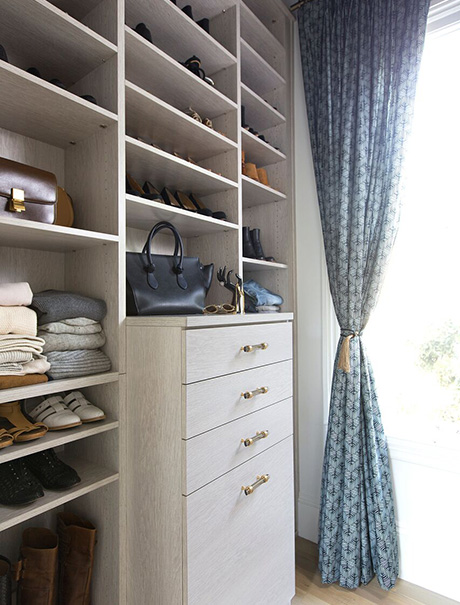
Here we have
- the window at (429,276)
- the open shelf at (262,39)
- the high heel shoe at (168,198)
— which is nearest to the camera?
the high heel shoe at (168,198)

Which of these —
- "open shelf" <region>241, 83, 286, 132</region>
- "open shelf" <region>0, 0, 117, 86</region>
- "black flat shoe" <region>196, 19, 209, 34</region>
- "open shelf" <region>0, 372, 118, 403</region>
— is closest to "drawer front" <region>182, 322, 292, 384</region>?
"open shelf" <region>0, 372, 118, 403</region>

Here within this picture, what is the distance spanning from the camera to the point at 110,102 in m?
1.22

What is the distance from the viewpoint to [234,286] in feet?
5.49

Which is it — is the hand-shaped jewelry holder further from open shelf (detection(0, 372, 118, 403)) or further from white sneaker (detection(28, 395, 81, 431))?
white sneaker (detection(28, 395, 81, 431))

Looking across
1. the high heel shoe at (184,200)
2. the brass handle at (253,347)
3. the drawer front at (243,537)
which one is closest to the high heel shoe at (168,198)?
the high heel shoe at (184,200)

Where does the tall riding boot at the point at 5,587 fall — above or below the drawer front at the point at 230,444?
below

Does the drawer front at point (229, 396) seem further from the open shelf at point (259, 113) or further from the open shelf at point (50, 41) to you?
the open shelf at point (259, 113)

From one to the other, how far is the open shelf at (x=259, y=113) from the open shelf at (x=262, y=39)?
271mm

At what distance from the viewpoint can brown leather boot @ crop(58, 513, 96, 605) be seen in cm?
119

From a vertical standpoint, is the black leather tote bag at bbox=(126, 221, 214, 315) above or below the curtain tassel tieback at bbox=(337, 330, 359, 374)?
above

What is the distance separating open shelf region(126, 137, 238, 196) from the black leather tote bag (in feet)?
0.81

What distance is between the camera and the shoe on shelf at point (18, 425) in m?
1.00

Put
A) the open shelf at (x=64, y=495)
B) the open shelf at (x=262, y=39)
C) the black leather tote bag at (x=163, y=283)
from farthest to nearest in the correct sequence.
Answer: the open shelf at (x=262, y=39)
the black leather tote bag at (x=163, y=283)
the open shelf at (x=64, y=495)

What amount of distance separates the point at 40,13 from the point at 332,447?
1958mm
